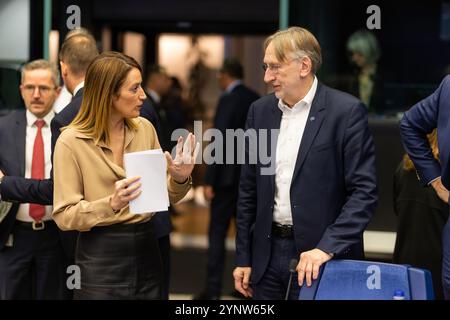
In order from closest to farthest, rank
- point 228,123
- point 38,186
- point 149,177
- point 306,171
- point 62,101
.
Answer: point 149,177 < point 306,171 < point 38,186 < point 62,101 < point 228,123

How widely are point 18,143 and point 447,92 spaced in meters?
2.50

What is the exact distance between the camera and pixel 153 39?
1046cm

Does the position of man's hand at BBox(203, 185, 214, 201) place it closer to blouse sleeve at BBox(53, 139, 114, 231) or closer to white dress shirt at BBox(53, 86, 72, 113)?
white dress shirt at BBox(53, 86, 72, 113)

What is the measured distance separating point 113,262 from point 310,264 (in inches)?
33.3

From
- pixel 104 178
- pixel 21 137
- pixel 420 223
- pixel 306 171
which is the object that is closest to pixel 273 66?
pixel 306 171

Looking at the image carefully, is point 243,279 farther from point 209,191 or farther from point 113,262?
point 209,191

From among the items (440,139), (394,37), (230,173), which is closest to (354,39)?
(394,37)

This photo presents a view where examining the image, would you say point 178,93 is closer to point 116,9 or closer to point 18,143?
point 116,9

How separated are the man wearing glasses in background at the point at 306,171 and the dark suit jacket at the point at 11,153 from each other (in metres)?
1.63

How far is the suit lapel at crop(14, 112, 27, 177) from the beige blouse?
50.5 inches

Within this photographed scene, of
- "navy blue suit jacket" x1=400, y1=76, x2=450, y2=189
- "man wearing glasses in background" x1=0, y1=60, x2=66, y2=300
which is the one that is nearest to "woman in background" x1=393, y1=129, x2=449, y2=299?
"navy blue suit jacket" x1=400, y1=76, x2=450, y2=189

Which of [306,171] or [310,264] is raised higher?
[306,171]

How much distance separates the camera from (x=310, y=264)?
3475 millimetres

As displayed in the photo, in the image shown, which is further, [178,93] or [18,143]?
[178,93]
